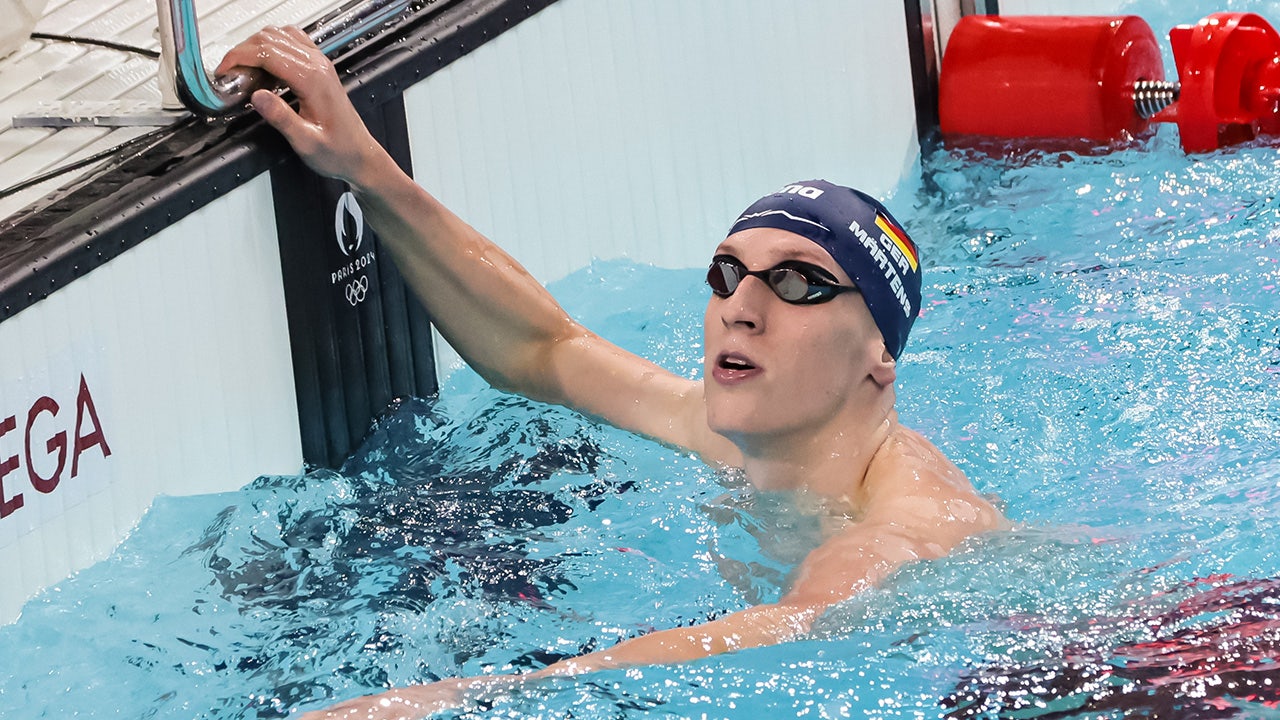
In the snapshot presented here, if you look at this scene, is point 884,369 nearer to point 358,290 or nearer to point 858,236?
→ point 858,236

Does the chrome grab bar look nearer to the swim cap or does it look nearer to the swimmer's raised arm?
the swimmer's raised arm

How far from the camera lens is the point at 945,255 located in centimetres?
416

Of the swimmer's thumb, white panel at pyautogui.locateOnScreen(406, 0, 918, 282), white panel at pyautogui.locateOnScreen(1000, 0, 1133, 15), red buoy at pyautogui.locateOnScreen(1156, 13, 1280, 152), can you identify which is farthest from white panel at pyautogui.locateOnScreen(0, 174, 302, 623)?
white panel at pyautogui.locateOnScreen(1000, 0, 1133, 15)

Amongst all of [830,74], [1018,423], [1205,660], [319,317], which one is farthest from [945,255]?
[1205,660]

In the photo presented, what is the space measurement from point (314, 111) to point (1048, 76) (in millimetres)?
2755

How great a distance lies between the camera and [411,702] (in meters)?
1.75

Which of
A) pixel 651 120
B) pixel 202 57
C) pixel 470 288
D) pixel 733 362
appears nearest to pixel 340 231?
pixel 470 288

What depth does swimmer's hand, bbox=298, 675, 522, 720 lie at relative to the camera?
1708 millimetres

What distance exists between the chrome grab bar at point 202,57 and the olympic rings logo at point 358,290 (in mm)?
396

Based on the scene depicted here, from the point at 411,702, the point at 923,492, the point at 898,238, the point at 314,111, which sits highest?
the point at 314,111

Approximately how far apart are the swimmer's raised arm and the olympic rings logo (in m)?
0.17

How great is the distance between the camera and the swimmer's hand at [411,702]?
171cm

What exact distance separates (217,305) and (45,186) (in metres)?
0.33

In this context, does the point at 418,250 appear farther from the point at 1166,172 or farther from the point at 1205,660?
the point at 1166,172
